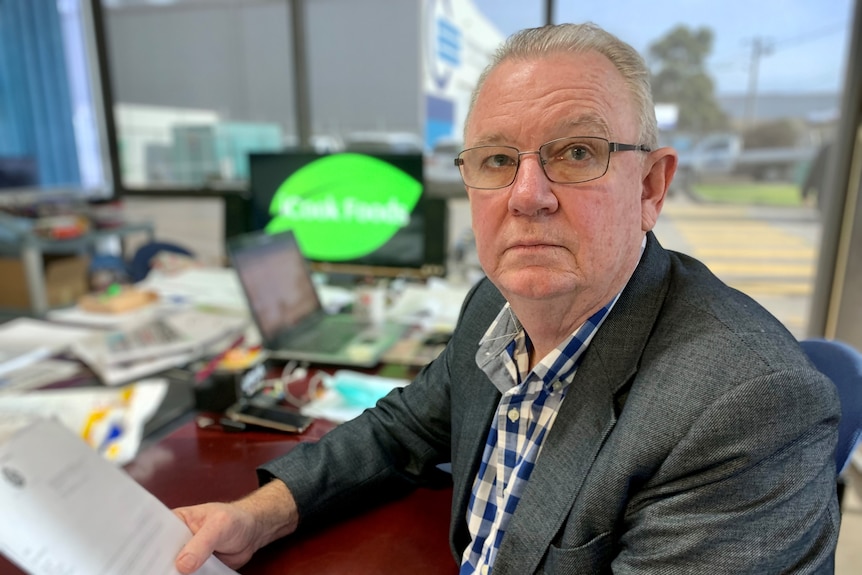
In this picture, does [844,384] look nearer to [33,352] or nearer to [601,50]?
[601,50]

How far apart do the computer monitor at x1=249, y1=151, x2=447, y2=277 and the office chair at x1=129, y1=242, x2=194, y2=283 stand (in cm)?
107

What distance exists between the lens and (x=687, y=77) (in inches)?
120

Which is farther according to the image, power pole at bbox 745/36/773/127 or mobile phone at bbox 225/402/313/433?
power pole at bbox 745/36/773/127

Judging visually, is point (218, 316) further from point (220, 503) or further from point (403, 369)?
point (220, 503)

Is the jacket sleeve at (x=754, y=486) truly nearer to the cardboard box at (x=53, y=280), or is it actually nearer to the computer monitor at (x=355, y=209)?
the computer monitor at (x=355, y=209)

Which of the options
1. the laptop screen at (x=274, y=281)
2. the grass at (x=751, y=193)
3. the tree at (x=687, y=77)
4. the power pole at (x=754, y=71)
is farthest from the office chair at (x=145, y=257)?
the power pole at (x=754, y=71)

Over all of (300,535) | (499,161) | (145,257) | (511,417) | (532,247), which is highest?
(499,161)

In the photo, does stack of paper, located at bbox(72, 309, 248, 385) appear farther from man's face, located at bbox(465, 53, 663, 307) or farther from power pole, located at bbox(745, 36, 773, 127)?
power pole, located at bbox(745, 36, 773, 127)

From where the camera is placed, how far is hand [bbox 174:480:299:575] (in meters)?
0.75

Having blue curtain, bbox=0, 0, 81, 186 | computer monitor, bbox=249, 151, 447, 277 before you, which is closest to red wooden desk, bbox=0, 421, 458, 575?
computer monitor, bbox=249, 151, 447, 277

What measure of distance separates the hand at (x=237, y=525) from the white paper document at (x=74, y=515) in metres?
0.02

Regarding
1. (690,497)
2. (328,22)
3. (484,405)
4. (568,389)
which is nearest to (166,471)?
(484,405)

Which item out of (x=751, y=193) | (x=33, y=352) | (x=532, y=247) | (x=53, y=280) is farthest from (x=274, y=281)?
(x=53, y=280)

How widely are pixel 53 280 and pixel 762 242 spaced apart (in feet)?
14.5
